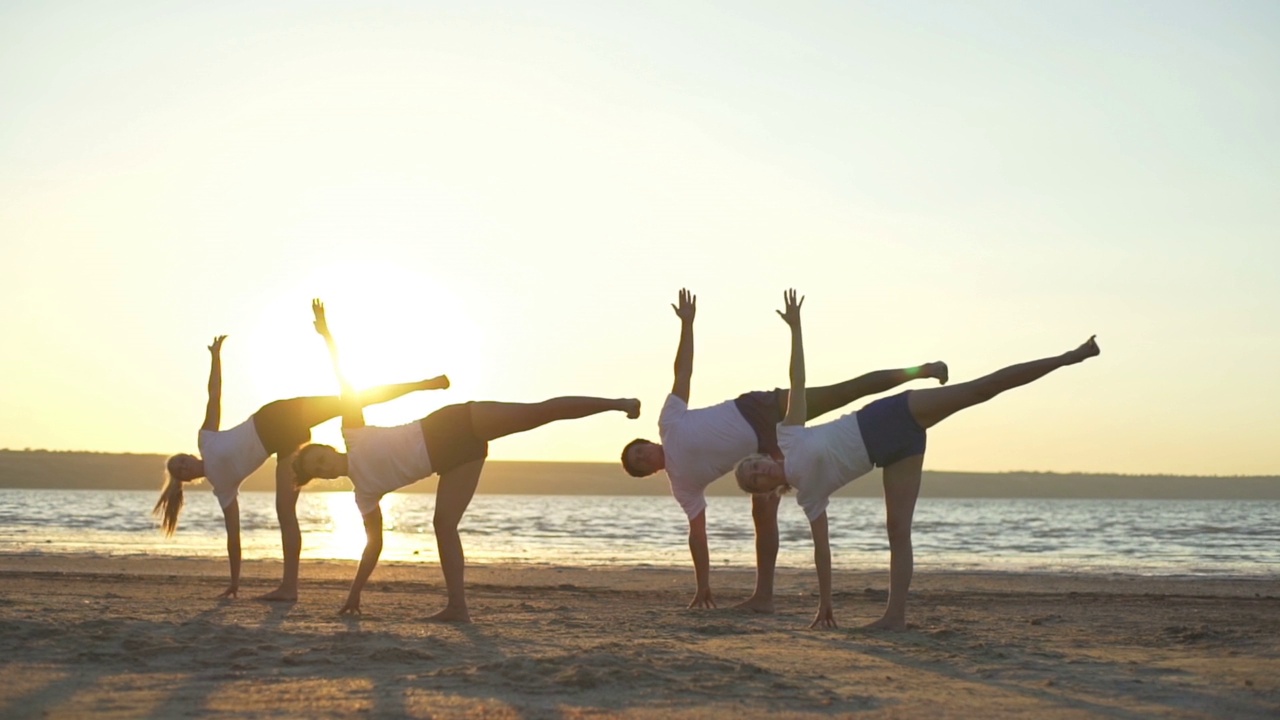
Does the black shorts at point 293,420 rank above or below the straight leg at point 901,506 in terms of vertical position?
above

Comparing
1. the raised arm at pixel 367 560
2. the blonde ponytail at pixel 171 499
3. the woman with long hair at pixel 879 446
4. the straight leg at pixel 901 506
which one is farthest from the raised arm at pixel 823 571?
the blonde ponytail at pixel 171 499

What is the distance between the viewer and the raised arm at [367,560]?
916cm

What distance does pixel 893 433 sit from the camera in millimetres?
8219

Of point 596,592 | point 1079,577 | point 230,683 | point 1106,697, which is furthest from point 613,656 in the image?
point 1079,577

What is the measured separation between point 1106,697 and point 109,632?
5779mm

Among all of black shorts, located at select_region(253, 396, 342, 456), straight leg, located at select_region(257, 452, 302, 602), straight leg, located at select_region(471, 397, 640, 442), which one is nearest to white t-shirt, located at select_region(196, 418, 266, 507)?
black shorts, located at select_region(253, 396, 342, 456)

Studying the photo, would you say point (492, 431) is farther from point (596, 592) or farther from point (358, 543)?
point (358, 543)

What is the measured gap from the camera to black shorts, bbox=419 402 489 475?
9.02 m

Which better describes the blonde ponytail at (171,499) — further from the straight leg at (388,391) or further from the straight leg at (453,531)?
the straight leg at (453,531)

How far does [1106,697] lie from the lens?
5.77 meters

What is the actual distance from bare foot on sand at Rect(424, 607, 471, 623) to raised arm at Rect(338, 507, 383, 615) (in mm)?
654

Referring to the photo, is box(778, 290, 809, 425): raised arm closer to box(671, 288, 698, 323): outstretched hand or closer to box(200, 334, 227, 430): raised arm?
box(671, 288, 698, 323): outstretched hand

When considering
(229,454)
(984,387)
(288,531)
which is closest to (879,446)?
(984,387)

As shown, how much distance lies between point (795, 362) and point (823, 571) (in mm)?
1579
